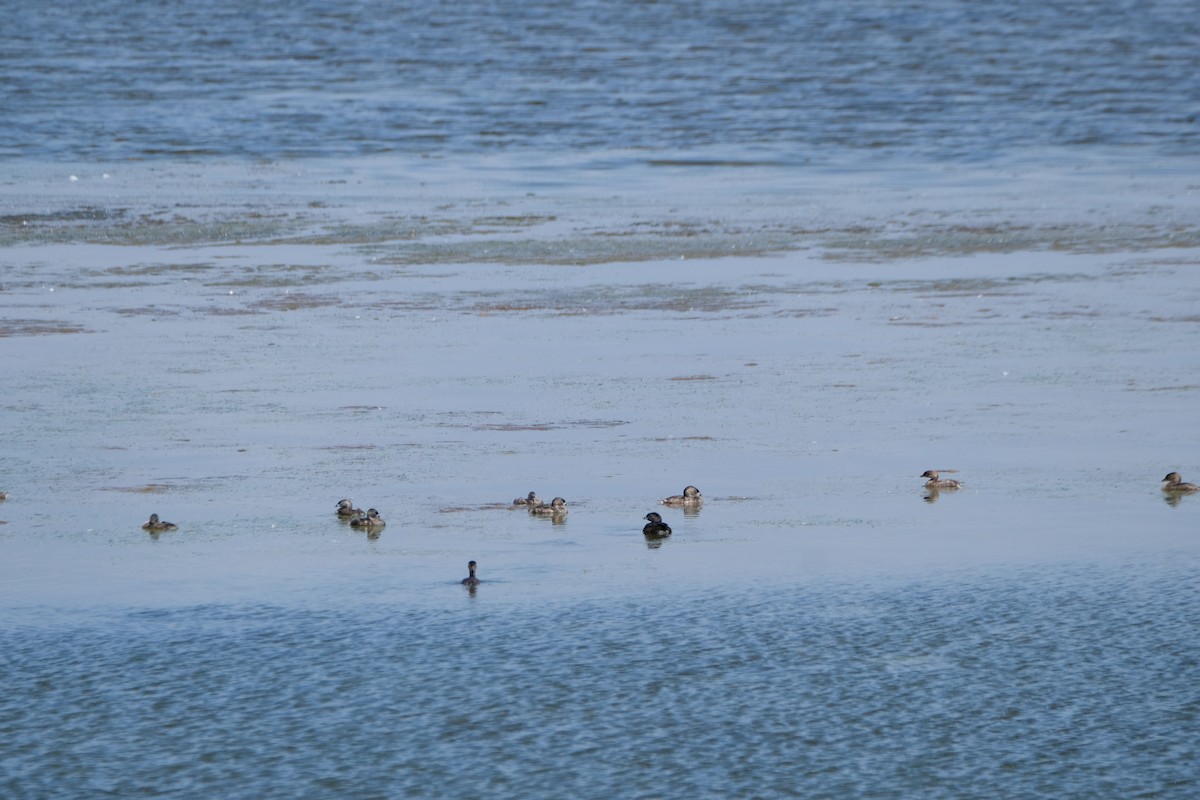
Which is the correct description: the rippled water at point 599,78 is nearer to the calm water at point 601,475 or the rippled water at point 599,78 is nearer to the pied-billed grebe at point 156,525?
the calm water at point 601,475

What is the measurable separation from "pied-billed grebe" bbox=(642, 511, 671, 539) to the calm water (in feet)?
0.39

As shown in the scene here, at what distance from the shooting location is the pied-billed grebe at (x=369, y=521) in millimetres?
12062

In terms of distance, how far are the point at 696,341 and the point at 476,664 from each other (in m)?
8.70

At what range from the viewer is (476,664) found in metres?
9.76

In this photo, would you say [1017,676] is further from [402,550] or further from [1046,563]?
[402,550]

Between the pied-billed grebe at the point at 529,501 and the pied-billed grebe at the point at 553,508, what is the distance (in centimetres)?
3

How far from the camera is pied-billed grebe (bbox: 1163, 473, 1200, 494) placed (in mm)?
13000

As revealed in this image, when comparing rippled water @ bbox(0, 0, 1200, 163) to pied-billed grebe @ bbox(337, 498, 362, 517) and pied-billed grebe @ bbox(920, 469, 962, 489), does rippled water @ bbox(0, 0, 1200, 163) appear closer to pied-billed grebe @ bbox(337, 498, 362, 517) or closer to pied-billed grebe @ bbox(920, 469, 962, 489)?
pied-billed grebe @ bbox(920, 469, 962, 489)

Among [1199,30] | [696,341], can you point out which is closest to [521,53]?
[1199,30]

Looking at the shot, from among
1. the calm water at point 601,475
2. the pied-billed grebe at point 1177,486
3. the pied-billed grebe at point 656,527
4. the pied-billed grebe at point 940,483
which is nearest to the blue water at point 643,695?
the calm water at point 601,475

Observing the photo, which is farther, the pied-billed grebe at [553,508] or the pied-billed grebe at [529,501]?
the pied-billed grebe at [529,501]

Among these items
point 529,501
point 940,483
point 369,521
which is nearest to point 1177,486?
point 940,483

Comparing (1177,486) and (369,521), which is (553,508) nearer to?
(369,521)

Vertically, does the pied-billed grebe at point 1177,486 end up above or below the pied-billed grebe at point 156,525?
above
